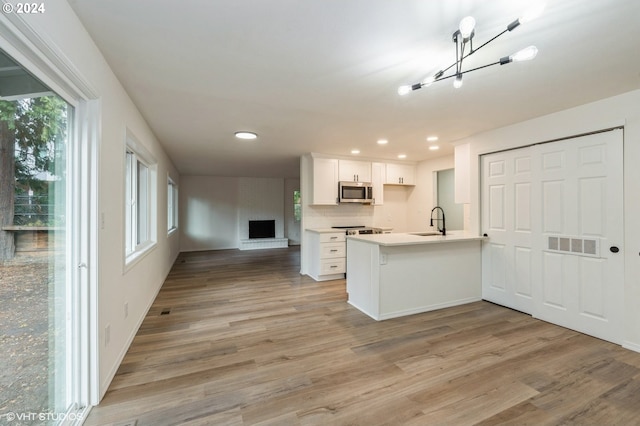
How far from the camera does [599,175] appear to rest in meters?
2.61

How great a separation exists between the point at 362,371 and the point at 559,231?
2.66 m

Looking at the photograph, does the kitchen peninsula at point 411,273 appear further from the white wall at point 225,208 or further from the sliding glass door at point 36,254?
the white wall at point 225,208

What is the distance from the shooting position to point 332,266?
479 cm

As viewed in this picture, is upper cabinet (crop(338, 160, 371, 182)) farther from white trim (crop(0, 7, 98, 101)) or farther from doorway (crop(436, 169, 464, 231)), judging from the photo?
white trim (crop(0, 7, 98, 101))

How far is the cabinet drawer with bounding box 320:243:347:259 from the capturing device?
15.5 ft

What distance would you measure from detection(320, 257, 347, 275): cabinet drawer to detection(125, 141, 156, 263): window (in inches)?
105

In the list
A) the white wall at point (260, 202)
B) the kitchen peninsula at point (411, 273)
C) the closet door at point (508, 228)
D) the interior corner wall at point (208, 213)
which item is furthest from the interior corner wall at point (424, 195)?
the interior corner wall at point (208, 213)

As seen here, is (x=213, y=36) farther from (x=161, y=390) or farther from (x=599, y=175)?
(x=599, y=175)

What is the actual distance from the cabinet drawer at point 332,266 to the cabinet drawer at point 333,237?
34 centimetres

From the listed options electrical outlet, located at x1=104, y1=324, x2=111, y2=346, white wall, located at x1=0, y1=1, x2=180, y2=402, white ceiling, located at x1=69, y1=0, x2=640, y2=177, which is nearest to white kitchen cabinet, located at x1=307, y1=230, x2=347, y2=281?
white ceiling, located at x1=69, y1=0, x2=640, y2=177

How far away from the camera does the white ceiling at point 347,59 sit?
1.41 metres

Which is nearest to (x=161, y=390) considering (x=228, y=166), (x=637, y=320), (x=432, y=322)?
(x=432, y=322)

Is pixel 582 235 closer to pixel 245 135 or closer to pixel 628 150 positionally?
pixel 628 150

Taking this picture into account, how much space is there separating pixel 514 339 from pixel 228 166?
20.5 ft
